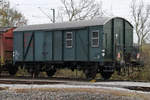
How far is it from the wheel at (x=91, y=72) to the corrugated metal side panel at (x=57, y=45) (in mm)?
2126

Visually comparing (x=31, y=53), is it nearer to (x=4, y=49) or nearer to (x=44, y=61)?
(x=44, y=61)

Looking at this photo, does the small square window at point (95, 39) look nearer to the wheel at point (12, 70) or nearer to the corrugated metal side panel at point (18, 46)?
the corrugated metal side panel at point (18, 46)

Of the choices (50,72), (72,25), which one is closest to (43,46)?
(50,72)

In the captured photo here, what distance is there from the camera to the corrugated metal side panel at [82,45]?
18672 millimetres

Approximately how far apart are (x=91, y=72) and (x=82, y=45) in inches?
A: 68.8

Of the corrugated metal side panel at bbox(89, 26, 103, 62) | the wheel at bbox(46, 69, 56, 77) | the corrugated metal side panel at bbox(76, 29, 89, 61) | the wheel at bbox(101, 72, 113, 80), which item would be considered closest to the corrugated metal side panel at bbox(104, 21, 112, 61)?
the corrugated metal side panel at bbox(89, 26, 103, 62)

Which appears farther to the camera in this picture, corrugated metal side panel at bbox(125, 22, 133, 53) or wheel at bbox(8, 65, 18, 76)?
wheel at bbox(8, 65, 18, 76)

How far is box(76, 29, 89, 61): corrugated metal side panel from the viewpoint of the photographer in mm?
18672

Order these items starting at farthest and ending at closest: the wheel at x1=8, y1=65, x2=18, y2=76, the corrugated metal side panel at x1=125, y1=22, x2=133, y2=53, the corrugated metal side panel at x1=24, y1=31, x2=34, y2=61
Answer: the wheel at x1=8, y1=65, x2=18, y2=76, the corrugated metal side panel at x1=24, y1=31, x2=34, y2=61, the corrugated metal side panel at x1=125, y1=22, x2=133, y2=53

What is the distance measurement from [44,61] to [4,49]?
13.2 ft

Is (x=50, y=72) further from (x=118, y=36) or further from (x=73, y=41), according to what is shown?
(x=118, y=36)

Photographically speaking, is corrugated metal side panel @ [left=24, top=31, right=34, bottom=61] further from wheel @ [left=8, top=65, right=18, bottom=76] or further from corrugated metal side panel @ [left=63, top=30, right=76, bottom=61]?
corrugated metal side panel @ [left=63, top=30, right=76, bottom=61]

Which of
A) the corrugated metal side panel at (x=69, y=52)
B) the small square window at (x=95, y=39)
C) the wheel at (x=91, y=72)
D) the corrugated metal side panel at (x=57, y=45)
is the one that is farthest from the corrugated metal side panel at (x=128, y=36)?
the corrugated metal side panel at (x=57, y=45)

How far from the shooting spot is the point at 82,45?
742 inches
